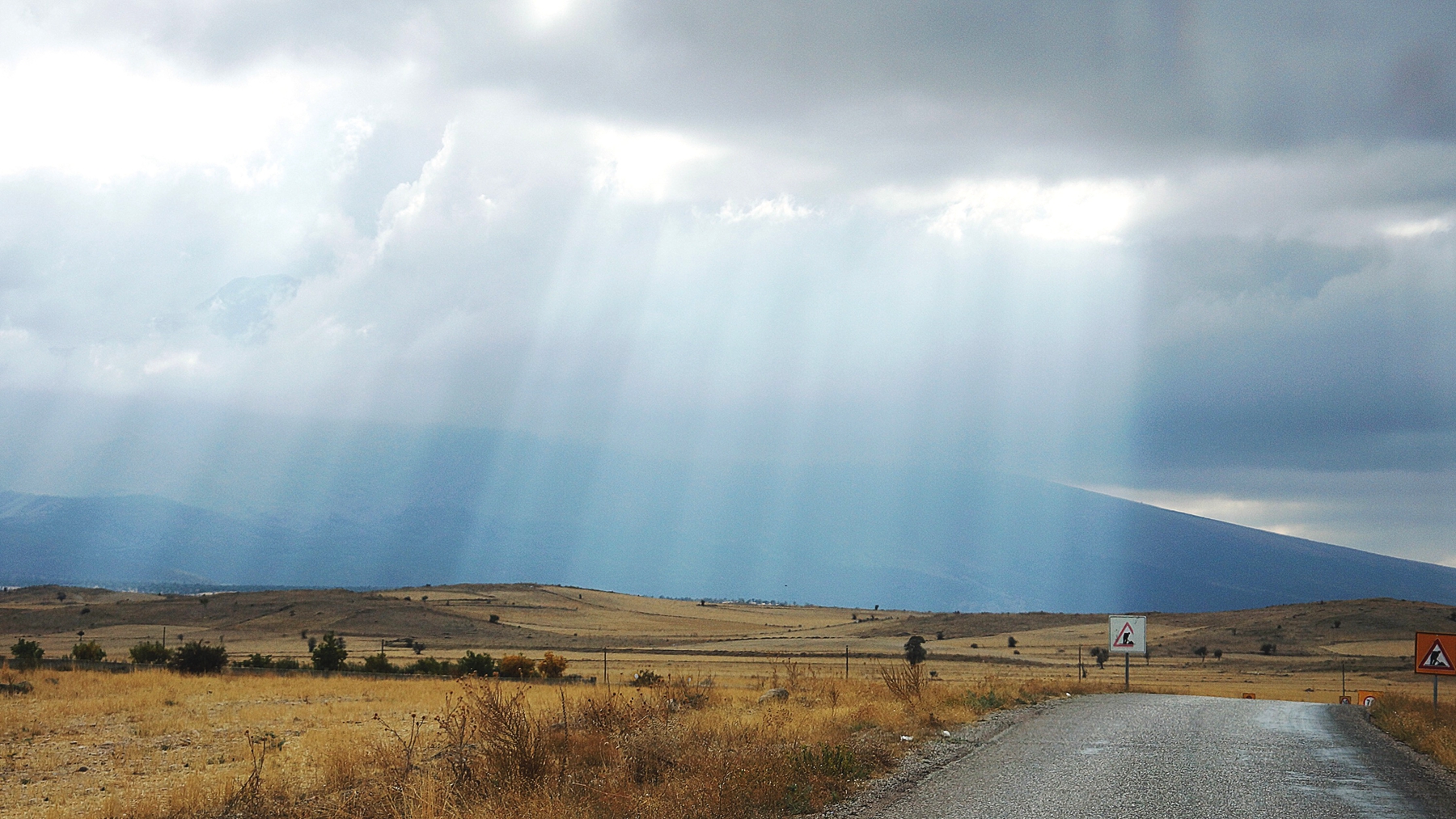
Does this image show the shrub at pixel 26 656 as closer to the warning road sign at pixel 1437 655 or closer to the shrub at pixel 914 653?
the warning road sign at pixel 1437 655

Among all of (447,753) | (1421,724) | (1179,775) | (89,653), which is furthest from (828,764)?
(89,653)

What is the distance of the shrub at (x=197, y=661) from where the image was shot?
39.5 m

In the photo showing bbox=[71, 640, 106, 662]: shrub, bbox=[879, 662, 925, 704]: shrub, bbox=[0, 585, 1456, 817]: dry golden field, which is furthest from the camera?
bbox=[71, 640, 106, 662]: shrub

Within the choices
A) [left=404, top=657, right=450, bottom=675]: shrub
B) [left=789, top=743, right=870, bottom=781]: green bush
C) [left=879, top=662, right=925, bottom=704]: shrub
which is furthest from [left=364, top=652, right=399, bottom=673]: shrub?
[left=789, top=743, right=870, bottom=781]: green bush

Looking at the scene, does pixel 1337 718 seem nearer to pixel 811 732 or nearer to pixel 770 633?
pixel 811 732

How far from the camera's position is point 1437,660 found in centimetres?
2417

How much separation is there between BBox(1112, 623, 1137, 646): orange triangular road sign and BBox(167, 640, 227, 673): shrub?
3310cm

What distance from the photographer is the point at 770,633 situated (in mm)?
113750

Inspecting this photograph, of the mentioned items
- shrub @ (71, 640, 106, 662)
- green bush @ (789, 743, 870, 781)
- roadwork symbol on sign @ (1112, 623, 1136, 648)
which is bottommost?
shrub @ (71, 640, 106, 662)

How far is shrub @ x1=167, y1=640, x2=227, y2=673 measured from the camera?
39531 millimetres

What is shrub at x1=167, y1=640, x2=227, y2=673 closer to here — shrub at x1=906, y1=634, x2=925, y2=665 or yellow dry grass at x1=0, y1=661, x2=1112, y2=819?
yellow dry grass at x1=0, y1=661, x2=1112, y2=819

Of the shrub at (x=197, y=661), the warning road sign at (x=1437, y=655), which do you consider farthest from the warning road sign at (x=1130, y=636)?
the shrub at (x=197, y=661)

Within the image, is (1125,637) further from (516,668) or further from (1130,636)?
(516,668)

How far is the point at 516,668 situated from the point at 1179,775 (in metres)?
35.1
